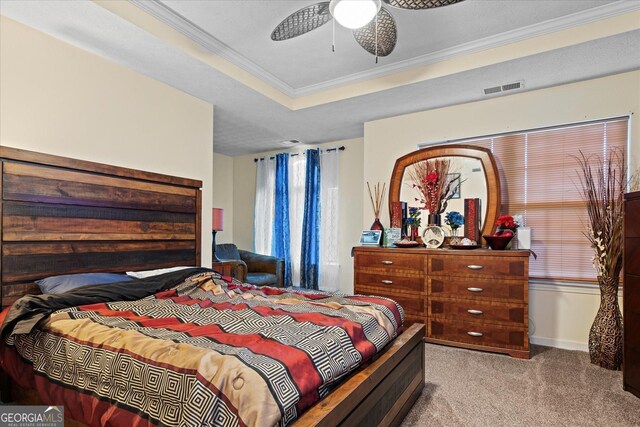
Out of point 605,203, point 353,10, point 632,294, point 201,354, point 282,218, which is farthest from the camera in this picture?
point 282,218

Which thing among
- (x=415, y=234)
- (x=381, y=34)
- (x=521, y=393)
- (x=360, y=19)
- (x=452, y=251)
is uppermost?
(x=381, y=34)

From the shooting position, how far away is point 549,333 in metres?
3.24

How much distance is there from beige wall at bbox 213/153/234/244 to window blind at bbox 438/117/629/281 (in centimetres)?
462

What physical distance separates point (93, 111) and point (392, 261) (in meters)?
3.00

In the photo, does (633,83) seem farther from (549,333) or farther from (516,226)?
(549,333)

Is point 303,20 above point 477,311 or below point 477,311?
above

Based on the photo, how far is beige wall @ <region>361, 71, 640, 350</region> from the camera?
301 centimetres

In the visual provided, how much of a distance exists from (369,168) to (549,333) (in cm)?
258

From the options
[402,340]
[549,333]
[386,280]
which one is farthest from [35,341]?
[549,333]

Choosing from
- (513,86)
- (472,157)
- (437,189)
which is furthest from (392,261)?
(513,86)

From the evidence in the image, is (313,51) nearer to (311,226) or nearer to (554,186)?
(554,186)

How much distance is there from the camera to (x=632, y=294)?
2.28 metres

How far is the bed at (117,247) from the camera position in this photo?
159cm

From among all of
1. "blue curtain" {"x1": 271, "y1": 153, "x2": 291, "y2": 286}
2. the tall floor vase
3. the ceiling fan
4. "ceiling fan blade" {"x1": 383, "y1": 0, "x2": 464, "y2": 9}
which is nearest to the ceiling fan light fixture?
the ceiling fan
